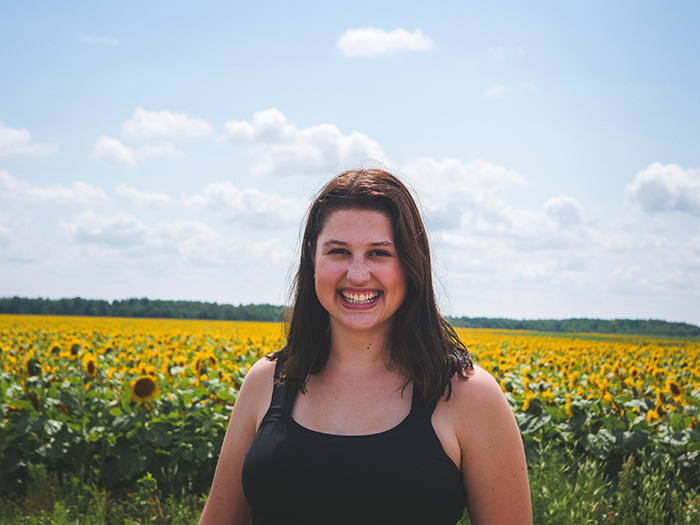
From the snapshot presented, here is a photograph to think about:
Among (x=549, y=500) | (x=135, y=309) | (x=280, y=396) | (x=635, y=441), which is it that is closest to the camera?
(x=280, y=396)

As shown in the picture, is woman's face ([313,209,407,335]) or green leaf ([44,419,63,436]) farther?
green leaf ([44,419,63,436])

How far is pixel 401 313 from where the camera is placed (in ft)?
7.87

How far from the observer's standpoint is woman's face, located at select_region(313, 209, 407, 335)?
7.33 ft

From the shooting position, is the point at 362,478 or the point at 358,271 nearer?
the point at 362,478

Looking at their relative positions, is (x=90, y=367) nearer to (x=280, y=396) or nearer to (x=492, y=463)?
(x=280, y=396)

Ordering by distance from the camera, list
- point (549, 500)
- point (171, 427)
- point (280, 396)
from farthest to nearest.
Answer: point (171, 427) → point (549, 500) → point (280, 396)

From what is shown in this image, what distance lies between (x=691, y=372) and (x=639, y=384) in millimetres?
2295

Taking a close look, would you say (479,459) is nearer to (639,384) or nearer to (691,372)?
(639,384)

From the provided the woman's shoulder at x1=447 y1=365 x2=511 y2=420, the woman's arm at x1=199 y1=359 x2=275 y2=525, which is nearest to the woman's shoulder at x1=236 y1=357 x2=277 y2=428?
the woman's arm at x1=199 y1=359 x2=275 y2=525

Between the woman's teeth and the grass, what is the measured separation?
256cm

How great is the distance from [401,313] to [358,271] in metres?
0.29

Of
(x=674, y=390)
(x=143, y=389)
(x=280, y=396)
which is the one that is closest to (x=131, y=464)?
(x=143, y=389)

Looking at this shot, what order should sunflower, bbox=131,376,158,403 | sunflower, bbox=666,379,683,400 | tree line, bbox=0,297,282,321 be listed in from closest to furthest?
sunflower, bbox=131,376,158,403, sunflower, bbox=666,379,683,400, tree line, bbox=0,297,282,321

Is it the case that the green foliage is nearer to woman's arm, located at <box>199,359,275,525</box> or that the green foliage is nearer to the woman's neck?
woman's arm, located at <box>199,359,275,525</box>
